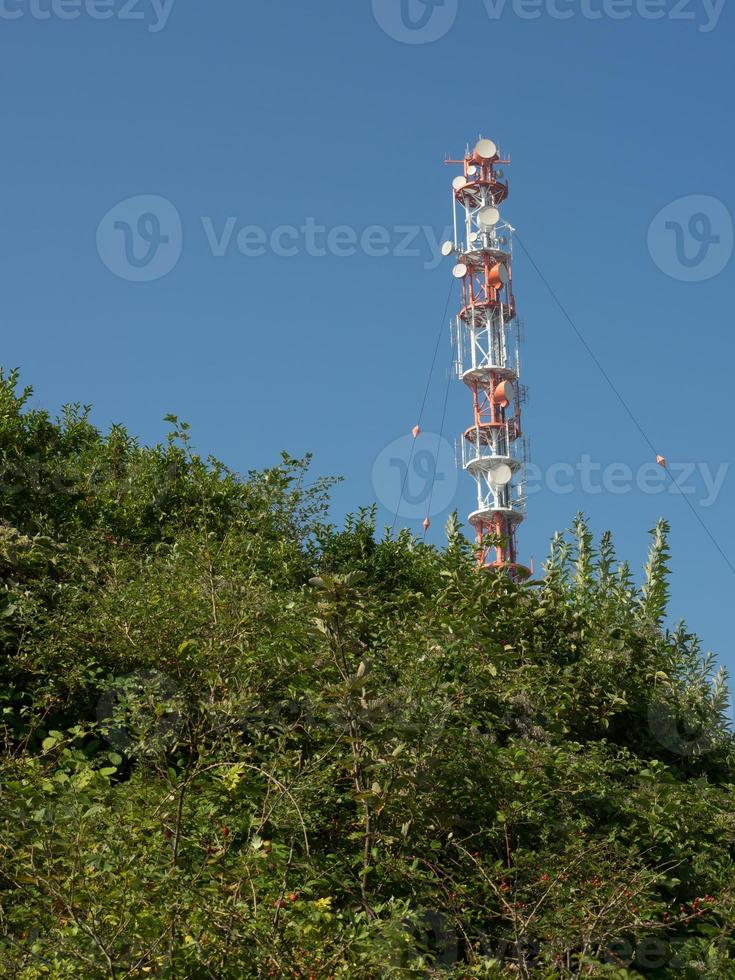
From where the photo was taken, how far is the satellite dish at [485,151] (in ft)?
116

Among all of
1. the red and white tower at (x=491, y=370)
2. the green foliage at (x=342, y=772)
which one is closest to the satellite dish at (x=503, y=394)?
the red and white tower at (x=491, y=370)

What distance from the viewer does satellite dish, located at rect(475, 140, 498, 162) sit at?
116ft

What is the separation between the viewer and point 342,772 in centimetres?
662

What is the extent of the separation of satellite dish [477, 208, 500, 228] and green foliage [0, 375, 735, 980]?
82.5 feet

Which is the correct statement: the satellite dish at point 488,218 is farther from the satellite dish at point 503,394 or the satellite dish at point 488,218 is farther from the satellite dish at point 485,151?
the satellite dish at point 503,394

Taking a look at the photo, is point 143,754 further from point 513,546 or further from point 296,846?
point 513,546

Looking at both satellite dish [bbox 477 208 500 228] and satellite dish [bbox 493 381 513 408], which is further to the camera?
satellite dish [bbox 477 208 500 228]

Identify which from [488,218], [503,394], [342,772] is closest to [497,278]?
[488,218]

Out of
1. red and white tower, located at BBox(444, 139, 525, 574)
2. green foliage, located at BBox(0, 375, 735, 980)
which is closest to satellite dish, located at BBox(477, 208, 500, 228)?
red and white tower, located at BBox(444, 139, 525, 574)

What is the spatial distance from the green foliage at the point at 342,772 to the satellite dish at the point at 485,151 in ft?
89.5

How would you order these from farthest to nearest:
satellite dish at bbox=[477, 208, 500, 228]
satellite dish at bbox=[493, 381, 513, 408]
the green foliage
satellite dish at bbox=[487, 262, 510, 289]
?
satellite dish at bbox=[477, 208, 500, 228] < satellite dish at bbox=[487, 262, 510, 289] < satellite dish at bbox=[493, 381, 513, 408] < the green foliage

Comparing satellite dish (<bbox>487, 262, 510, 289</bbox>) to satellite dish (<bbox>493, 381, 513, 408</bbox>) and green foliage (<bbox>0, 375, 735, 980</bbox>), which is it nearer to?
satellite dish (<bbox>493, 381, 513, 408</bbox>)

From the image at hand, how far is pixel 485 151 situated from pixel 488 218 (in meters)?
2.84

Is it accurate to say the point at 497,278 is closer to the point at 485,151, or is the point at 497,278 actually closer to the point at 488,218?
the point at 488,218
